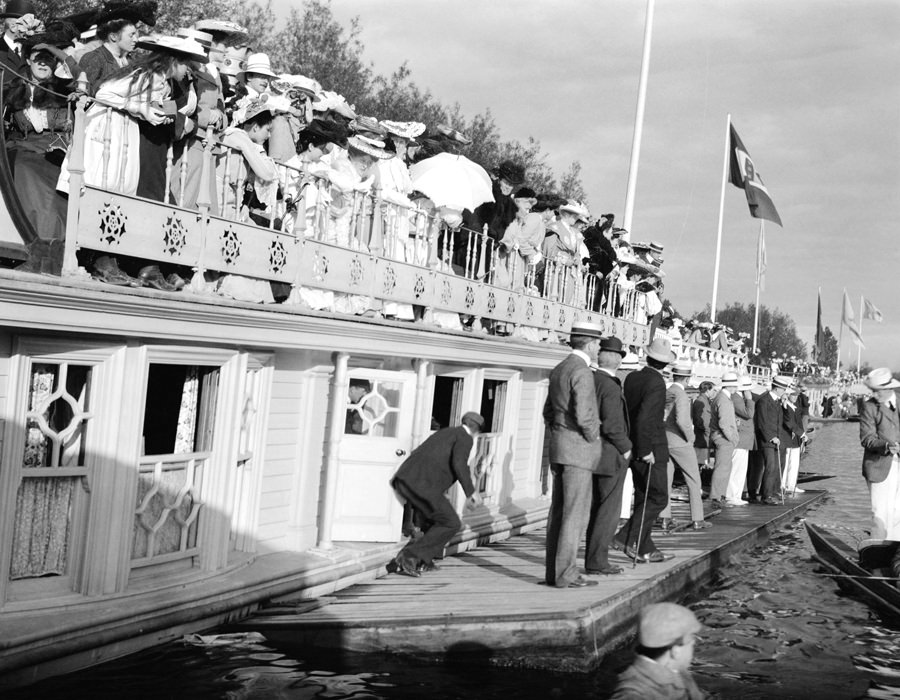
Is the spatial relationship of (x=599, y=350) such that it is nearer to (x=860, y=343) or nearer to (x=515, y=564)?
(x=515, y=564)

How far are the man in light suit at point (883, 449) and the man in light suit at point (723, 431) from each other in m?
4.98

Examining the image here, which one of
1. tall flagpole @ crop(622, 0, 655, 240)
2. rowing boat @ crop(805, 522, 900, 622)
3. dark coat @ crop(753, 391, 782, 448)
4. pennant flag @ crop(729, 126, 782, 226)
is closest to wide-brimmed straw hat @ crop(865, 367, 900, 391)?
rowing boat @ crop(805, 522, 900, 622)

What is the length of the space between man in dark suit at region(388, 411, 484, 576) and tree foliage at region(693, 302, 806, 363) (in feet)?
363

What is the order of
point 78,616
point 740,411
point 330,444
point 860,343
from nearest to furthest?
point 78,616
point 330,444
point 740,411
point 860,343

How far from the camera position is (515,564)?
41.5ft

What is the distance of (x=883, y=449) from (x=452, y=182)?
6.35 meters

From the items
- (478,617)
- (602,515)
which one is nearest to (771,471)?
(602,515)

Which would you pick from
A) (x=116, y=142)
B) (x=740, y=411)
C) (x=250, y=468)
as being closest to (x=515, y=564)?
(x=250, y=468)

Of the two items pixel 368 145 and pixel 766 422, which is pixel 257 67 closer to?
pixel 368 145

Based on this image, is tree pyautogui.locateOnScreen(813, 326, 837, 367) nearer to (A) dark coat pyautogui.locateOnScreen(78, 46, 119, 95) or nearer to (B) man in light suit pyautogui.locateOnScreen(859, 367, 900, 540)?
(B) man in light suit pyautogui.locateOnScreen(859, 367, 900, 540)

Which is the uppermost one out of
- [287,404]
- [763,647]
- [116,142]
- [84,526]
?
[116,142]

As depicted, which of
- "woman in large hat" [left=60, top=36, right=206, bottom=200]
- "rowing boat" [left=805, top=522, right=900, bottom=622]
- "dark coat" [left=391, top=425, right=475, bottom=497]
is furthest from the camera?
"rowing boat" [left=805, top=522, right=900, bottom=622]

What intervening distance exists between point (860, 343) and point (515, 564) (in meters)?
63.1

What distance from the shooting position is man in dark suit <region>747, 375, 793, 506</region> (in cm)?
2125
